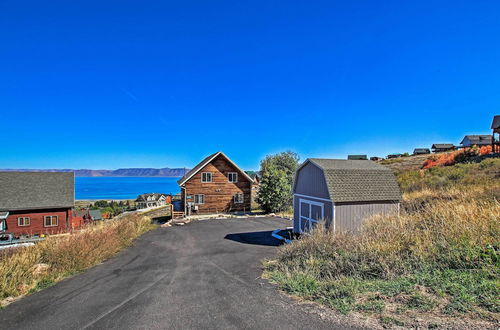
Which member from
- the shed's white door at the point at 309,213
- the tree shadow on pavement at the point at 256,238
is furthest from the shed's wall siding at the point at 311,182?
the tree shadow on pavement at the point at 256,238

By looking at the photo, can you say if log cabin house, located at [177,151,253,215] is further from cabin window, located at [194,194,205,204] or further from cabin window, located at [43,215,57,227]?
cabin window, located at [43,215,57,227]

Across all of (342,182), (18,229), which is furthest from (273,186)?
(18,229)

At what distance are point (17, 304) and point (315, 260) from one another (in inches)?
313

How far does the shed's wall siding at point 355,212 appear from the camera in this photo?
41.8 ft

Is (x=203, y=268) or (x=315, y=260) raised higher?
(x=315, y=260)

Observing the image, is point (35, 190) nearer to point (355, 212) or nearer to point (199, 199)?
point (199, 199)

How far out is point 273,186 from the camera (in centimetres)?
2761

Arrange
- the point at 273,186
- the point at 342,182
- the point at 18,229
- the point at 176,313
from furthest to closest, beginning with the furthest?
1. the point at 273,186
2. the point at 18,229
3. the point at 342,182
4. the point at 176,313

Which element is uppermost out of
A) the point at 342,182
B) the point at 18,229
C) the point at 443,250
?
the point at 342,182

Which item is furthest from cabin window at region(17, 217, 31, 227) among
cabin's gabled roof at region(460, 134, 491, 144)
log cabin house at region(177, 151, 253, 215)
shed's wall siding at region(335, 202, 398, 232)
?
cabin's gabled roof at region(460, 134, 491, 144)

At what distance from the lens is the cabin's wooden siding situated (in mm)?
28750

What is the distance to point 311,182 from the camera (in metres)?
14.9

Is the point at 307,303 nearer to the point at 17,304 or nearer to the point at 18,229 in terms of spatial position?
the point at 17,304

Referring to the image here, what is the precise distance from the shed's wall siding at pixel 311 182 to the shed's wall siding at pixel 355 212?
3.54 ft
